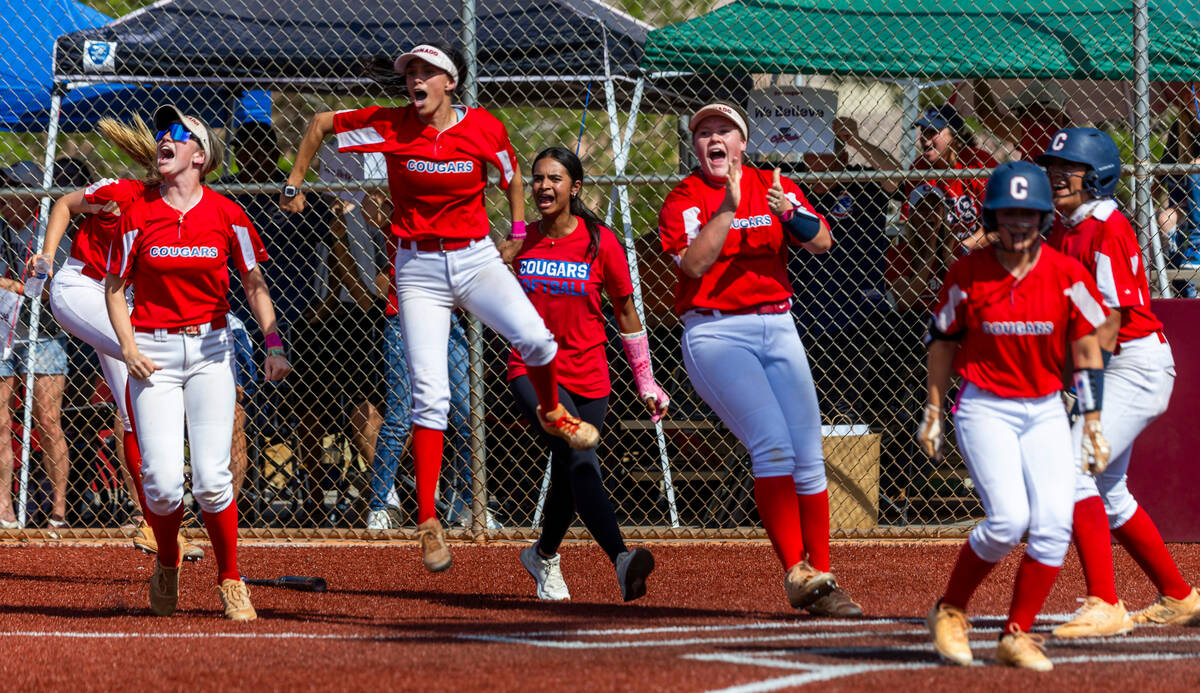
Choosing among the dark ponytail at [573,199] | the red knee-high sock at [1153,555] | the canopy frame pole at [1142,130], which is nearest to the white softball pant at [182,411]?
the dark ponytail at [573,199]

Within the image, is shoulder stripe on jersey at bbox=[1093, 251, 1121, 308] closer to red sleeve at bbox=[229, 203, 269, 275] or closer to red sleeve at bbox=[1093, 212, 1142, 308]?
red sleeve at bbox=[1093, 212, 1142, 308]

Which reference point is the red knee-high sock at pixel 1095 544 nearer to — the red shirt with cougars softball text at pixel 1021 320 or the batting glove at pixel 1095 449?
the batting glove at pixel 1095 449

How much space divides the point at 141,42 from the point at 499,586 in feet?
14.8

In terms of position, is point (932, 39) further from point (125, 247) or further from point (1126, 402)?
point (125, 247)

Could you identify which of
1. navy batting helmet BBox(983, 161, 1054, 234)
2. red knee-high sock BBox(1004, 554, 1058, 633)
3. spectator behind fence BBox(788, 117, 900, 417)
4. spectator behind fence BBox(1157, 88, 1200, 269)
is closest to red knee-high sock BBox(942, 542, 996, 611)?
red knee-high sock BBox(1004, 554, 1058, 633)

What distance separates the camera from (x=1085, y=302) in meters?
4.67

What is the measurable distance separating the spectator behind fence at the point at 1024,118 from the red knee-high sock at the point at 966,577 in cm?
395

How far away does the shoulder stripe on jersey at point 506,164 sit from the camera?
6250mm

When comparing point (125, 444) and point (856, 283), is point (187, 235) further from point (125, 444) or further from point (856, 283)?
point (856, 283)

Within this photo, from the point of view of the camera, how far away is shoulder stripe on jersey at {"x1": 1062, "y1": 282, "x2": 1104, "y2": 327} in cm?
466

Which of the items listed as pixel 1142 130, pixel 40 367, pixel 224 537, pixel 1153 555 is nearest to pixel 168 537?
pixel 224 537

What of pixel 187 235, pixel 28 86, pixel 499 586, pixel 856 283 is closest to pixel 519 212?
pixel 187 235

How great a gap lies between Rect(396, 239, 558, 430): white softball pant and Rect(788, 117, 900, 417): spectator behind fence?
3.25 metres

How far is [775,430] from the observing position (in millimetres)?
5938
